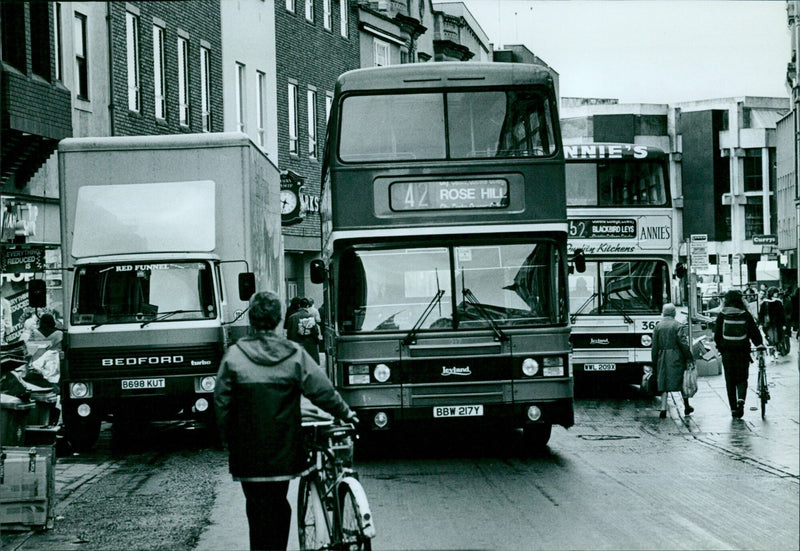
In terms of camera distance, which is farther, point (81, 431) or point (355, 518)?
point (81, 431)

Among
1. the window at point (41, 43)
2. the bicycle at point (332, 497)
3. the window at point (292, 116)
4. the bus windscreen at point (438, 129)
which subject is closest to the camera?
the bicycle at point (332, 497)

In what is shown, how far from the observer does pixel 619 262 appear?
2412cm

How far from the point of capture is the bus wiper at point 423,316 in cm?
1401

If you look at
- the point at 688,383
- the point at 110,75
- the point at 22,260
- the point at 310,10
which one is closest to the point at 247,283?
the point at 688,383

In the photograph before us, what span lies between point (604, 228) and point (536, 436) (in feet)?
31.4

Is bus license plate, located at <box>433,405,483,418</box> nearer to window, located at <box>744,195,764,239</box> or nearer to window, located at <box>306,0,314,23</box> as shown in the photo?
window, located at <box>306,0,314,23</box>

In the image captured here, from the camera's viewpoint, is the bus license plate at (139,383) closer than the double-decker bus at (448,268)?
No

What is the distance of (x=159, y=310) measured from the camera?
637 inches

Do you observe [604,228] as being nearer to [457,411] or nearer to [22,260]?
[22,260]

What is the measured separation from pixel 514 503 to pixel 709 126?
93.4 meters

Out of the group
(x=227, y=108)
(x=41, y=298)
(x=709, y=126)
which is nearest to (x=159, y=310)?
(x=41, y=298)

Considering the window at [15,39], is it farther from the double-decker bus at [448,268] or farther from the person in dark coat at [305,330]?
the double-decker bus at [448,268]

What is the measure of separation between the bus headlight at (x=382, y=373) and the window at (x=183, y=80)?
15.8 meters

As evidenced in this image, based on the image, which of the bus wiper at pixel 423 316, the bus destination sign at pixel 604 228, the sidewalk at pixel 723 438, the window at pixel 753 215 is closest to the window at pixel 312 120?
the bus destination sign at pixel 604 228
